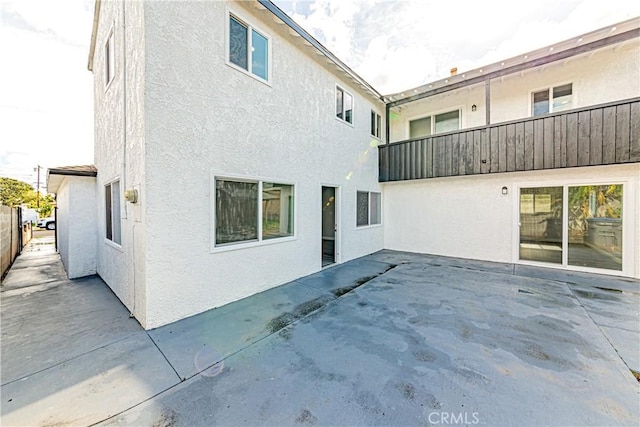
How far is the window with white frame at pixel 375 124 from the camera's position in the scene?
946 cm

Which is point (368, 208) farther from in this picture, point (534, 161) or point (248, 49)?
point (248, 49)

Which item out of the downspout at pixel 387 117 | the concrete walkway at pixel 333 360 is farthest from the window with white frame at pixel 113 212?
the downspout at pixel 387 117

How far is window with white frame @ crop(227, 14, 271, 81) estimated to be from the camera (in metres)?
4.66

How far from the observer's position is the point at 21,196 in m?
30.0

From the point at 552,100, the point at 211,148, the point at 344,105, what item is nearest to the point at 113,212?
the point at 211,148

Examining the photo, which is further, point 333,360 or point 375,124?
point 375,124

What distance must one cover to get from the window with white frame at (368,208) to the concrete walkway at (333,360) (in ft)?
12.8

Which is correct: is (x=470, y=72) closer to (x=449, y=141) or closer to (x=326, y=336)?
(x=449, y=141)

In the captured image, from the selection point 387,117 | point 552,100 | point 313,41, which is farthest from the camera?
point 387,117

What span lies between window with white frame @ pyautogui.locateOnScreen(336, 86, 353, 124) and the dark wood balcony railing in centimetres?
243

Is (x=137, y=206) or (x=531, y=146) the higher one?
(x=531, y=146)

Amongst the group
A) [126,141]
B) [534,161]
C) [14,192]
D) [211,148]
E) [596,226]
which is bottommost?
[596,226]

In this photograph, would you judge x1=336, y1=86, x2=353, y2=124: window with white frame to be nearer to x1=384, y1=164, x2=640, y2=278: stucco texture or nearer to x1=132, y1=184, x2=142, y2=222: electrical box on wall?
x1=384, y1=164, x2=640, y2=278: stucco texture

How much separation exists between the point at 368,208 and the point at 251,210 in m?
5.29
